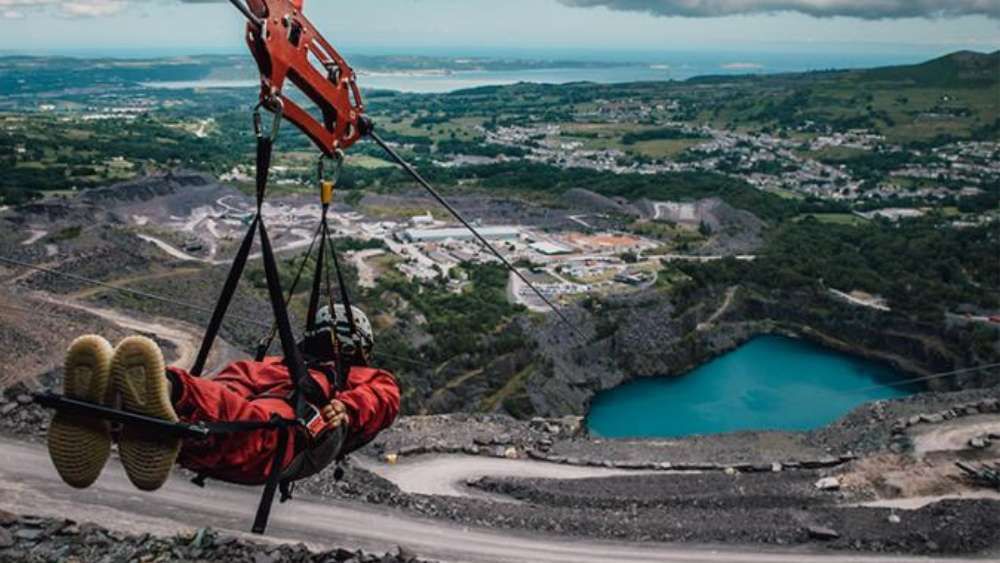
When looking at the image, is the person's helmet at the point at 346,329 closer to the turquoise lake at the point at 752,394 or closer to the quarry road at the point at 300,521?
the quarry road at the point at 300,521

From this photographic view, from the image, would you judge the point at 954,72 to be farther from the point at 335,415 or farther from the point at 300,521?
the point at 335,415

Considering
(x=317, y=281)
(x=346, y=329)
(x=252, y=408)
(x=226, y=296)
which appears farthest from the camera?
(x=346, y=329)

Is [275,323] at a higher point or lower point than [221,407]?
higher

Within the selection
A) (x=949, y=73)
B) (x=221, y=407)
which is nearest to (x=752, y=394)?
(x=221, y=407)

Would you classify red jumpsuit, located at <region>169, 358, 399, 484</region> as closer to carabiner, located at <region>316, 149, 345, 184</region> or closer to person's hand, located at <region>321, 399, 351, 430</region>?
person's hand, located at <region>321, 399, 351, 430</region>

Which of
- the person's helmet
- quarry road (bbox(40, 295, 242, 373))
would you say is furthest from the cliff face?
the person's helmet

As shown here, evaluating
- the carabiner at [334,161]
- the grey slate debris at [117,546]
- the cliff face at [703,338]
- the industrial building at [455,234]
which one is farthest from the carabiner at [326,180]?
the industrial building at [455,234]

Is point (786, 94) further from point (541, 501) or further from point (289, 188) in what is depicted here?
point (541, 501)
